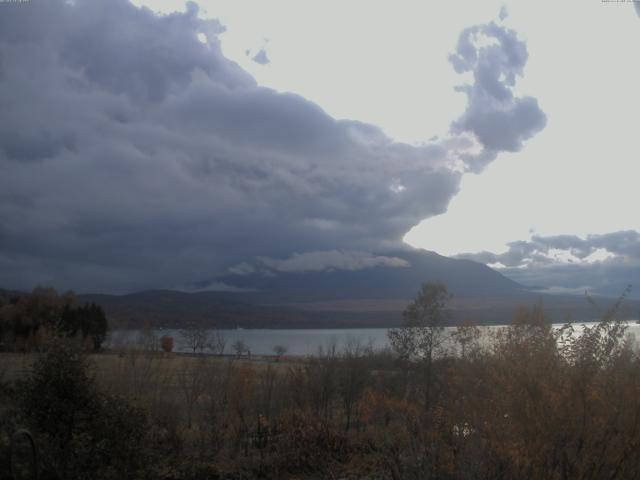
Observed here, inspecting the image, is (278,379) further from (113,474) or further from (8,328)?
(8,328)

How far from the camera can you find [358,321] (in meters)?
165

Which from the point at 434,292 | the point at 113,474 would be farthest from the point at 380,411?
the point at 434,292

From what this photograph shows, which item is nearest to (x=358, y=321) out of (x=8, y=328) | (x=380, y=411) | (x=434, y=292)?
(x=8, y=328)

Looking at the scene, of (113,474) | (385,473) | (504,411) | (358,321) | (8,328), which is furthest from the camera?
(358,321)

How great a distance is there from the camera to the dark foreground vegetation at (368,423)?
8406 millimetres

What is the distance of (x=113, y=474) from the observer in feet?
34.2

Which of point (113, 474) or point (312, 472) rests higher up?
point (113, 474)

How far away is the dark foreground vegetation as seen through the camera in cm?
841

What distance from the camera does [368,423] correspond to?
18.1m

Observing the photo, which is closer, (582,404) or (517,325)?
(582,404)

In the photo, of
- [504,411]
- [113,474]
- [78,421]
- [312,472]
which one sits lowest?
[312,472]

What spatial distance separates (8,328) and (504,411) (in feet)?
257

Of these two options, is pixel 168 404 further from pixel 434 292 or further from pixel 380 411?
pixel 434 292

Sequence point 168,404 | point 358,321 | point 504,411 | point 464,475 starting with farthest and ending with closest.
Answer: point 358,321
point 168,404
point 504,411
point 464,475
